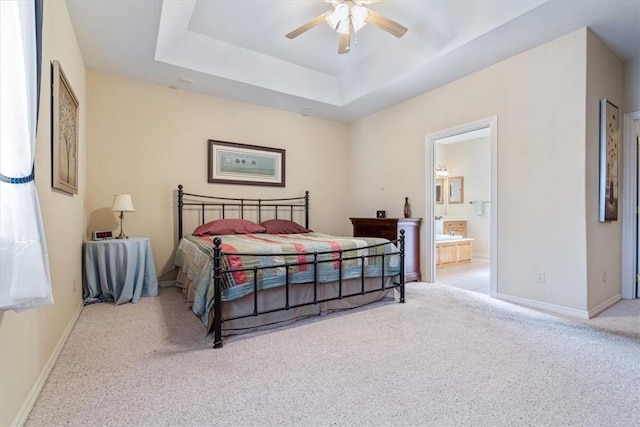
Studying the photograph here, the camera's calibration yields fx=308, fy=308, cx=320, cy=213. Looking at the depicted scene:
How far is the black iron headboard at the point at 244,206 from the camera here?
433cm

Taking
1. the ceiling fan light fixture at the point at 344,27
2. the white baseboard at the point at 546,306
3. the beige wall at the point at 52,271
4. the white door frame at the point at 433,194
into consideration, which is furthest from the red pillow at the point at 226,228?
the white baseboard at the point at 546,306

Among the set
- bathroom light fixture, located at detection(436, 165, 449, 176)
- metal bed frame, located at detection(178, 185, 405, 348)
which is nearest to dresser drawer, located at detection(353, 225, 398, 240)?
metal bed frame, located at detection(178, 185, 405, 348)

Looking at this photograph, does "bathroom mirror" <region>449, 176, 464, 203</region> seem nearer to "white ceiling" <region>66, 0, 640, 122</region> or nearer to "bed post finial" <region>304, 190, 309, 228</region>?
"white ceiling" <region>66, 0, 640, 122</region>

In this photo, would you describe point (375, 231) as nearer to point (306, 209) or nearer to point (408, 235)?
point (408, 235)

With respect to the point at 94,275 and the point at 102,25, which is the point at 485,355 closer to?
the point at 94,275

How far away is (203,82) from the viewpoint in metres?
4.06

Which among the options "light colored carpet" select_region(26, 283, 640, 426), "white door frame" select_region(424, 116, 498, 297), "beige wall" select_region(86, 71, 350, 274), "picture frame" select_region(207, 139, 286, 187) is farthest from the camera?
"picture frame" select_region(207, 139, 286, 187)

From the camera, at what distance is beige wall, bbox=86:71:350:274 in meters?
3.81

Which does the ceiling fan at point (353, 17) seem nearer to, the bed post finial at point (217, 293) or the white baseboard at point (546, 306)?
the bed post finial at point (217, 293)

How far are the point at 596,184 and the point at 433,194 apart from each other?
1724mm

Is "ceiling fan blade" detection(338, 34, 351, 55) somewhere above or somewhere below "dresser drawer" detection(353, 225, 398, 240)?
above

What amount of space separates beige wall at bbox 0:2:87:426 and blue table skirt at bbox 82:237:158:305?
14 cm

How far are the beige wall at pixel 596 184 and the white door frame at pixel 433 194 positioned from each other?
32.5 inches

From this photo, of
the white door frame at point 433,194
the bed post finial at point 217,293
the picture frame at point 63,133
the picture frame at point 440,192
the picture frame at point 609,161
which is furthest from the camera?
the picture frame at point 440,192
